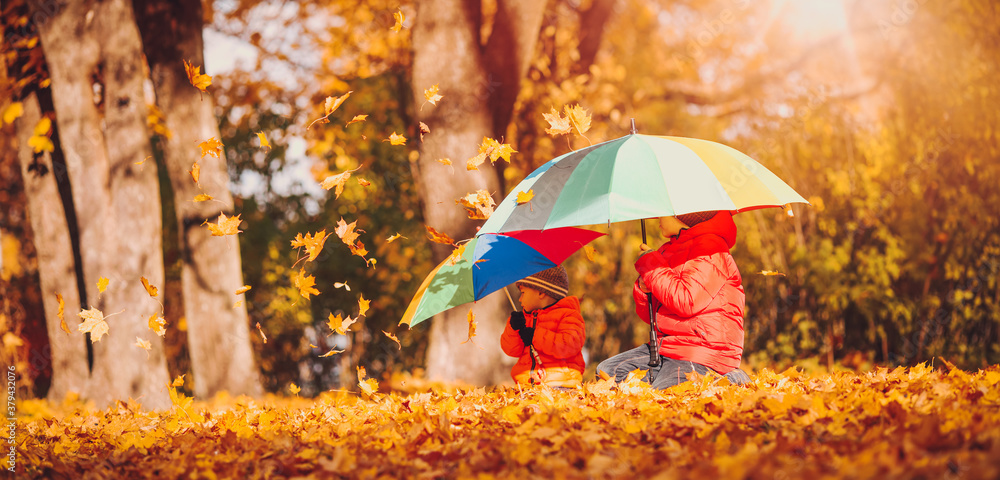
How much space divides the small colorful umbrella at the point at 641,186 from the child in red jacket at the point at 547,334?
523 mm

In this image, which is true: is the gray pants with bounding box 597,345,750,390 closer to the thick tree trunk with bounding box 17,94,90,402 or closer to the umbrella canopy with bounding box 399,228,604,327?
the umbrella canopy with bounding box 399,228,604,327

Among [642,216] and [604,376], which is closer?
[642,216]

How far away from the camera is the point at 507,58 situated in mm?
6309

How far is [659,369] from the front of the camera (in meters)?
3.75

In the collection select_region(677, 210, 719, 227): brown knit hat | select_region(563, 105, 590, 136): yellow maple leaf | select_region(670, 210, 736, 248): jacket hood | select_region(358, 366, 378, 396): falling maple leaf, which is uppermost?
select_region(563, 105, 590, 136): yellow maple leaf

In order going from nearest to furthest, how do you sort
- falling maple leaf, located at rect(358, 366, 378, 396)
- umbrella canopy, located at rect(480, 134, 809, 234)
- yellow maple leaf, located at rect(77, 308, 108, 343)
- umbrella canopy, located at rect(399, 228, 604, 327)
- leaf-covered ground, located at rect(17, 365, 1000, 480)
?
leaf-covered ground, located at rect(17, 365, 1000, 480) < umbrella canopy, located at rect(480, 134, 809, 234) < umbrella canopy, located at rect(399, 228, 604, 327) < falling maple leaf, located at rect(358, 366, 378, 396) < yellow maple leaf, located at rect(77, 308, 108, 343)

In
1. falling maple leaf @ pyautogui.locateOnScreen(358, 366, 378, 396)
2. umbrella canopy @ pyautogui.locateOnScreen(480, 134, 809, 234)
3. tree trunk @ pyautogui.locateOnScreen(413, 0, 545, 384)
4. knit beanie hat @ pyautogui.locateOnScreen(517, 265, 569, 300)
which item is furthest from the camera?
tree trunk @ pyautogui.locateOnScreen(413, 0, 545, 384)

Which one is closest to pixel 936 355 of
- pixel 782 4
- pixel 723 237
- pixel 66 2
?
pixel 723 237

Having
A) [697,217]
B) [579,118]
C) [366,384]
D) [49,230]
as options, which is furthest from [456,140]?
[49,230]

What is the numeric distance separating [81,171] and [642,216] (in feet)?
17.6

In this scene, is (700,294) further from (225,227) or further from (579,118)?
(225,227)

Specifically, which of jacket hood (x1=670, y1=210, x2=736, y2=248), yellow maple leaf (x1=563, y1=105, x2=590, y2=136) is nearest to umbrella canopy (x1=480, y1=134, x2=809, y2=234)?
yellow maple leaf (x1=563, y1=105, x2=590, y2=136)

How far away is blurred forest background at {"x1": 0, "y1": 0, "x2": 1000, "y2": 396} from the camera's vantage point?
6273 millimetres

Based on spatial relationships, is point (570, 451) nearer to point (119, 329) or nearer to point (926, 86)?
point (119, 329)
